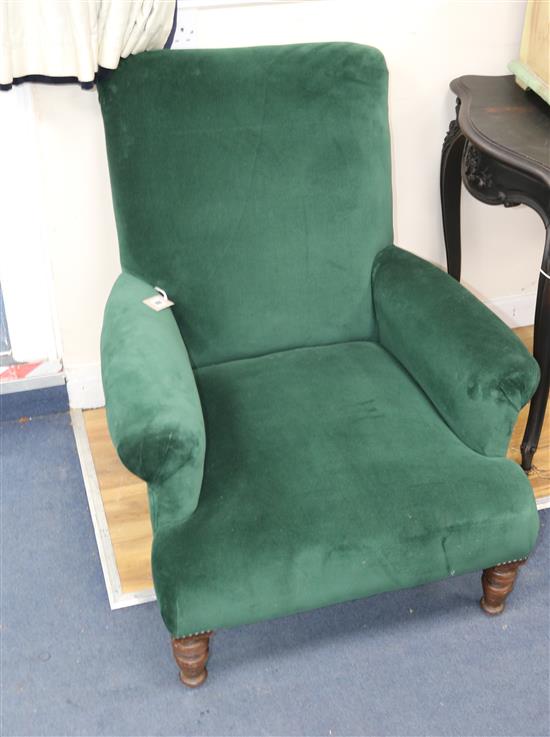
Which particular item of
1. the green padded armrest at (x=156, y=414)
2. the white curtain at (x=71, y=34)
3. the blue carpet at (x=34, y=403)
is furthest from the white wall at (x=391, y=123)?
the green padded armrest at (x=156, y=414)

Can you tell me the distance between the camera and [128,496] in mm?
1944

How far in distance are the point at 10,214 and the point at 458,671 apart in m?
1.41

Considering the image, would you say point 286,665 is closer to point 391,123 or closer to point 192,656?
point 192,656

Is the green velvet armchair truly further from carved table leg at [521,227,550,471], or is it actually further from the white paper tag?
carved table leg at [521,227,550,471]

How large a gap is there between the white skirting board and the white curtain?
0.90m

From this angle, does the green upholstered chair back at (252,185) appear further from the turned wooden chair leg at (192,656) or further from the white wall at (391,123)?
the turned wooden chair leg at (192,656)

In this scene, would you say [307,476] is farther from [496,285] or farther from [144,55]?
[496,285]

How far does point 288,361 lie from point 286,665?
0.61 m

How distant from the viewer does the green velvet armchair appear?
4.45 feet

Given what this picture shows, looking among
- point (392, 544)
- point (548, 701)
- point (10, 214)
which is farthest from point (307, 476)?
point (10, 214)

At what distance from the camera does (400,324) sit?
1.72 m

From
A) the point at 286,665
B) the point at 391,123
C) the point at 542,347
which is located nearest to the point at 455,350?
the point at 542,347

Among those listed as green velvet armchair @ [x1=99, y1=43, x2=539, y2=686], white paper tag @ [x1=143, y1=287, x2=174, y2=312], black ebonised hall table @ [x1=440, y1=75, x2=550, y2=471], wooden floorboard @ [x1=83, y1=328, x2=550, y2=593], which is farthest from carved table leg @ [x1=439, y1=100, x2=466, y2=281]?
white paper tag @ [x1=143, y1=287, x2=174, y2=312]

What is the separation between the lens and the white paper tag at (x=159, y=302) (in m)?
1.62
